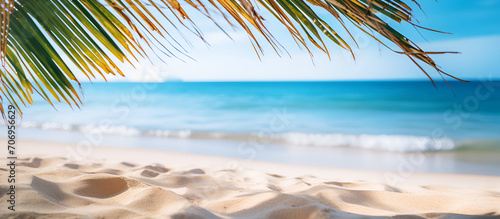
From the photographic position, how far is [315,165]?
403cm

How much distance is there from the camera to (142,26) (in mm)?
835

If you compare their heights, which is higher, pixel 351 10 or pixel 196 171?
pixel 351 10

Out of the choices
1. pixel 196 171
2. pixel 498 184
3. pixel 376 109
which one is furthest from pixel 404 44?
pixel 376 109

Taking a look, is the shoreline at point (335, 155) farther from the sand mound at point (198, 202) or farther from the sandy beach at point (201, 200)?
the sand mound at point (198, 202)

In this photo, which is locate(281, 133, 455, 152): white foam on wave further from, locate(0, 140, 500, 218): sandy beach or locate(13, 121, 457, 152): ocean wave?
locate(0, 140, 500, 218): sandy beach

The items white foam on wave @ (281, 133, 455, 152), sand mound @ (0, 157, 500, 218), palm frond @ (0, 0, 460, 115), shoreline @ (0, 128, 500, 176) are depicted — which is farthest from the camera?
white foam on wave @ (281, 133, 455, 152)

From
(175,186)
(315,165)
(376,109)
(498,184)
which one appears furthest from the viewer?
(376,109)

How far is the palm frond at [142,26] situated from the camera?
27.5 inches

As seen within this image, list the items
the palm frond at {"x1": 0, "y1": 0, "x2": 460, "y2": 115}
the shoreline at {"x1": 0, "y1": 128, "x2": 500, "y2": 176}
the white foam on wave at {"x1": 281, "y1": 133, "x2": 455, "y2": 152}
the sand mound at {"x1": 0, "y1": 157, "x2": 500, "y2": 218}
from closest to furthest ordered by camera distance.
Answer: the palm frond at {"x1": 0, "y1": 0, "x2": 460, "y2": 115}, the sand mound at {"x1": 0, "y1": 157, "x2": 500, "y2": 218}, the shoreline at {"x1": 0, "y1": 128, "x2": 500, "y2": 176}, the white foam on wave at {"x1": 281, "y1": 133, "x2": 455, "y2": 152}

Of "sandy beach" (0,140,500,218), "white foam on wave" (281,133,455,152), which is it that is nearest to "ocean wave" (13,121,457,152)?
"white foam on wave" (281,133,455,152)

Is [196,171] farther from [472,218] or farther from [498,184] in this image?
[498,184]

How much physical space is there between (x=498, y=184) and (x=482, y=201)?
1918 mm

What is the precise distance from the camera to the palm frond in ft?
2.30

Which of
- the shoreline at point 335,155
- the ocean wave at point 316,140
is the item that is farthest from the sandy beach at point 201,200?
the ocean wave at point 316,140
